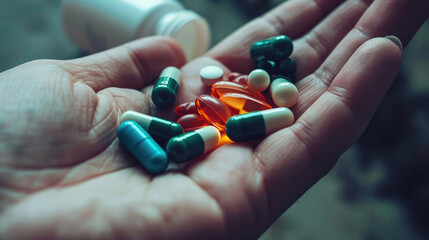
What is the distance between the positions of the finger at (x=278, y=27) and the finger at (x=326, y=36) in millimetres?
124

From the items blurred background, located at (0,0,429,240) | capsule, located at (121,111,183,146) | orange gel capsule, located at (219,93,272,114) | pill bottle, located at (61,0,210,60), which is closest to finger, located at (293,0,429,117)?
orange gel capsule, located at (219,93,272,114)

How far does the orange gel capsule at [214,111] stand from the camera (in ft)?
6.52

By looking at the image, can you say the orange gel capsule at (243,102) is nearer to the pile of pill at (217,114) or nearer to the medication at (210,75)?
the pile of pill at (217,114)

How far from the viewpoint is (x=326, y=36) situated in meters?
2.52

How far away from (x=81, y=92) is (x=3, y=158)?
514 mm

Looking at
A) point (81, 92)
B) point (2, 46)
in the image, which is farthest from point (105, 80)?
point (2, 46)

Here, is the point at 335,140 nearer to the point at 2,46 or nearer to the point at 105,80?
the point at 105,80

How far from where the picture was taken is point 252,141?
6.07 feet

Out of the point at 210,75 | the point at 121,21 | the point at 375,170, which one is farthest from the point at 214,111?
the point at 375,170

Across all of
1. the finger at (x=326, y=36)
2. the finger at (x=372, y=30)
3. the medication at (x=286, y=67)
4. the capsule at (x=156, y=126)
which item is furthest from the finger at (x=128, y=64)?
the finger at (x=372, y=30)

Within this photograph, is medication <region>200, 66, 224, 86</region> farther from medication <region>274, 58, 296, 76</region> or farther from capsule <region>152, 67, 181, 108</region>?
medication <region>274, 58, 296, 76</region>

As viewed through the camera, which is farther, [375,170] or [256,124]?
[375,170]

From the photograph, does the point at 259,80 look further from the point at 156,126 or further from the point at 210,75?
the point at 156,126

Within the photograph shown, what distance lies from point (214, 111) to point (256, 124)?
31cm
